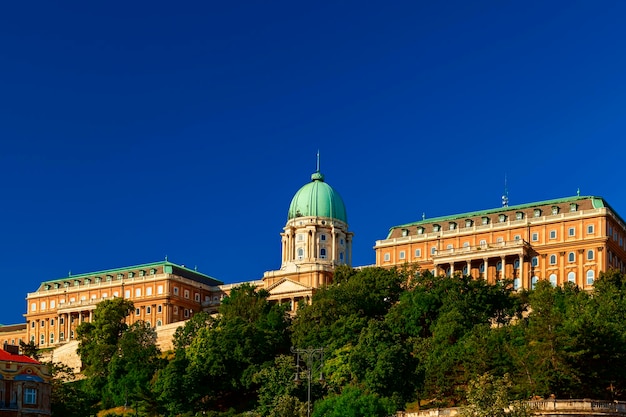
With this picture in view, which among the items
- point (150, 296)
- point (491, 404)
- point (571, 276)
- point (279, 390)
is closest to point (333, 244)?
point (150, 296)

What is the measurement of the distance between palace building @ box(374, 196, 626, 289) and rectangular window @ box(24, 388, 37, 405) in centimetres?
5541

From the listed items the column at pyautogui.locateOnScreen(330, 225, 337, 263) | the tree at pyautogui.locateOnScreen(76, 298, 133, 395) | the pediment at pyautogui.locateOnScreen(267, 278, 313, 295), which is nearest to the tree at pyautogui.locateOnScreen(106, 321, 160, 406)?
the tree at pyautogui.locateOnScreen(76, 298, 133, 395)

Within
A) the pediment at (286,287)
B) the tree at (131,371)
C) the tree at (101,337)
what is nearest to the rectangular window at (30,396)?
the tree at (131,371)

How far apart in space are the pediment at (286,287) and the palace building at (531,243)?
1594cm

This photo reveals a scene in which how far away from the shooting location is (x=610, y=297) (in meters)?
119

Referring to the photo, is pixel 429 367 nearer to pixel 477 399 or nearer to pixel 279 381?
pixel 279 381

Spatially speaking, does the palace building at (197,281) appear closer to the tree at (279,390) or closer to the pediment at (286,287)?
the pediment at (286,287)

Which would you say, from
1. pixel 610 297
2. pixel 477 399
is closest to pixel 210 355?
pixel 610 297

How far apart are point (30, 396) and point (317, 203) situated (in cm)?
8488

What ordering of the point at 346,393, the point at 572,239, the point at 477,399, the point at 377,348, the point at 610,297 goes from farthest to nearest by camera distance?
the point at 572,239 → the point at 610,297 → the point at 377,348 → the point at 346,393 → the point at 477,399

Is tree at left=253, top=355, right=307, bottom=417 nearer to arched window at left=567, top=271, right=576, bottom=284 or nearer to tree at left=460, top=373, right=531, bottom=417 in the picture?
tree at left=460, top=373, right=531, bottom=417

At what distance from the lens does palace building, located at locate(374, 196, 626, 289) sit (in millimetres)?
150000

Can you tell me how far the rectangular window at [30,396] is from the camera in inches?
4444

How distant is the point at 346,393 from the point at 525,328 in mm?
19781
